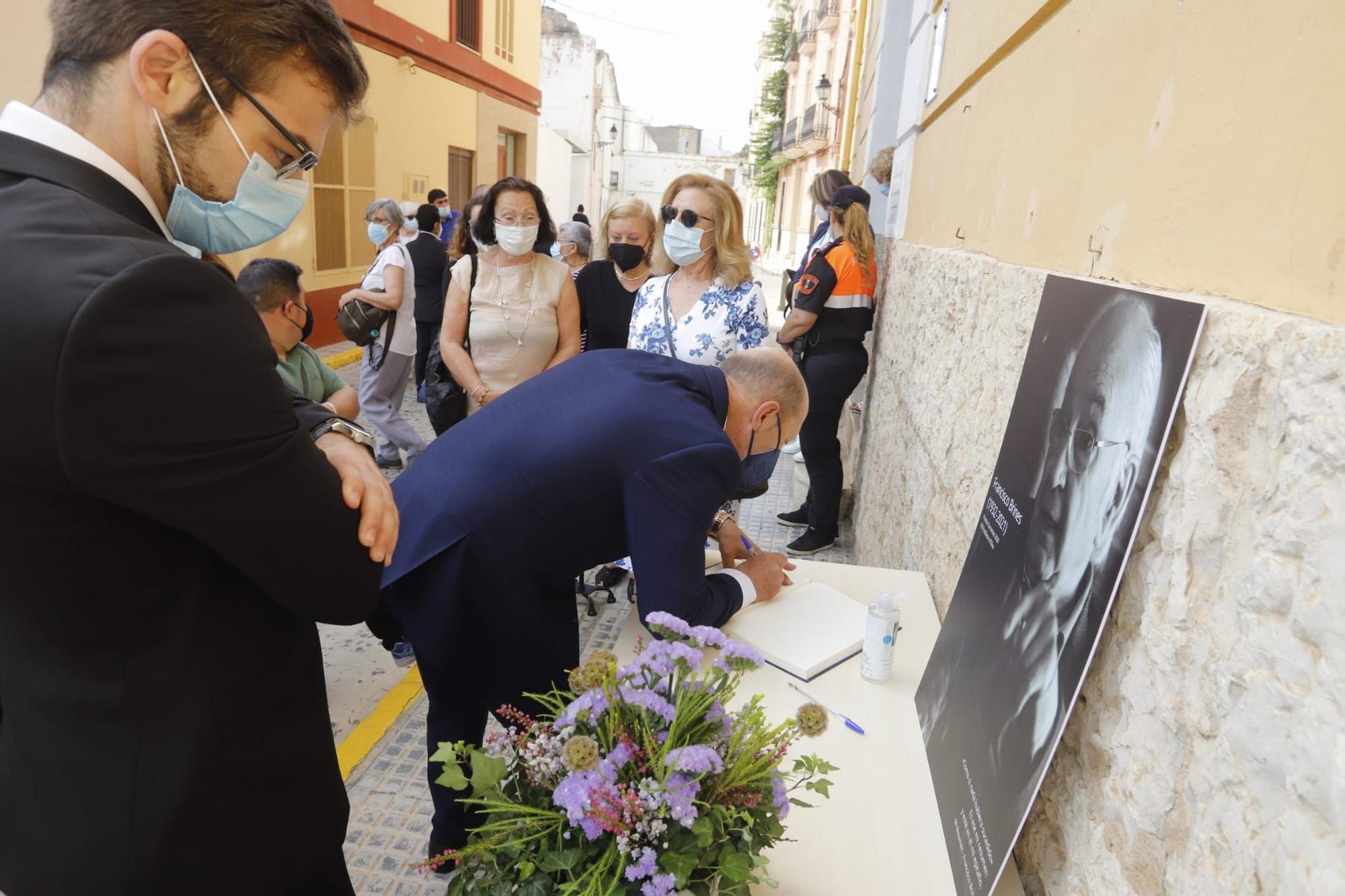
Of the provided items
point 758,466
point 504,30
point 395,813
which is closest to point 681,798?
point 758,466

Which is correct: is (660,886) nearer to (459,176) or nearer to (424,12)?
(424,12)

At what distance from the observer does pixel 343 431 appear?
136 centimetres

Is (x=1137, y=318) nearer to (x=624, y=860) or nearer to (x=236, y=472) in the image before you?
(x=624, y=860)

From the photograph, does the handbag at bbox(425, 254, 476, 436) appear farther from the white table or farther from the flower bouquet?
the flower bouquet

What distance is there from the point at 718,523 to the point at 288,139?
1.62 meters

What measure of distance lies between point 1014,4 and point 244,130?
2.05 metres

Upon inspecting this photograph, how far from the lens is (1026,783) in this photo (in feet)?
3.56

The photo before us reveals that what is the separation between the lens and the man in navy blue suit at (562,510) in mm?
1753

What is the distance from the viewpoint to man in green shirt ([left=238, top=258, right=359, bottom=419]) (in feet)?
11.1

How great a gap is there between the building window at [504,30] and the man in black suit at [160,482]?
54.2 ft

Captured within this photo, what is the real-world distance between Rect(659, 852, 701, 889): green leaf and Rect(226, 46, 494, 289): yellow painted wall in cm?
851

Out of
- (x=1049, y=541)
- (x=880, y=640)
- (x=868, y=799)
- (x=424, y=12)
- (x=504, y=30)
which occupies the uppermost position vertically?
(x=504, y=30)

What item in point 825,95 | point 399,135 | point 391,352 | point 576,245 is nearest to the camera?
point 391,352

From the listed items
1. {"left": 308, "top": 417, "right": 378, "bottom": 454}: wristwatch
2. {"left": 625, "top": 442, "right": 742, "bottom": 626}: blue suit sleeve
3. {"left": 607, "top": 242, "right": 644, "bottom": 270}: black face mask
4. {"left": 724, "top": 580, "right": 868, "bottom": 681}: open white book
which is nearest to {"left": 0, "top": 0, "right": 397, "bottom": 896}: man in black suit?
{"left": 308, "top": 417, "right": 378, "bottom": 454}: wristwatch
